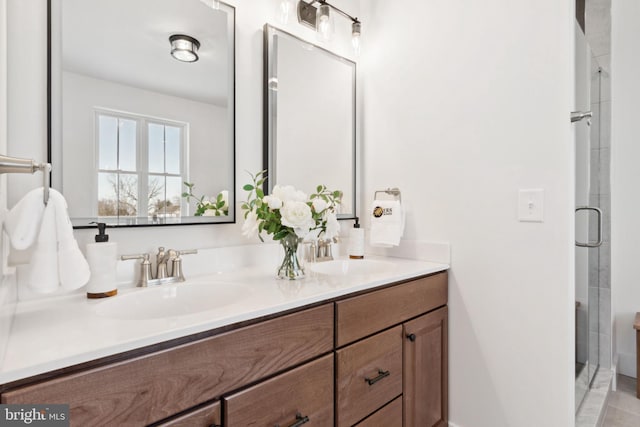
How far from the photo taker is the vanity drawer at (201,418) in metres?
0.74

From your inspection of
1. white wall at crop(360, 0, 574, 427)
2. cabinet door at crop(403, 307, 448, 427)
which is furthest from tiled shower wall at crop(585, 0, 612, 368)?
cabinet door at crop(403, 307, 448, 427)

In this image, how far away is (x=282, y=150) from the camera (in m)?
1.61

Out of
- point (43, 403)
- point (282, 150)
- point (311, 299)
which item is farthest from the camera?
point (282, 150)

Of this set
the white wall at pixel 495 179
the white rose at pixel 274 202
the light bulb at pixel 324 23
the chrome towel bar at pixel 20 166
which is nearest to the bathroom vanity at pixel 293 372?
the white wall at pixel 495 179

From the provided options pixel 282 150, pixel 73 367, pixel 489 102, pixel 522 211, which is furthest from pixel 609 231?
pixel 73 367

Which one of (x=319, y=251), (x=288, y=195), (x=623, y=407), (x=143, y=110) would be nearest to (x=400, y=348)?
(x=319, y=251)

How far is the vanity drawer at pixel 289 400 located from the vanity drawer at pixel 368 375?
59mm

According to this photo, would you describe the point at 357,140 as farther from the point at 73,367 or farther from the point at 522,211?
the point at 73,367

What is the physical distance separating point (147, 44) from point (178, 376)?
3.69 ft

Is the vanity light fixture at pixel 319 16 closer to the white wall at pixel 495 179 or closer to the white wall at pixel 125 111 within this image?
the white wall at pixel 495 179

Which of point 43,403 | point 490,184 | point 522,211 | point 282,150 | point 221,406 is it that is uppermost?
point 282,150

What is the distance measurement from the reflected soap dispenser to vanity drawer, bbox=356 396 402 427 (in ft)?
3.01

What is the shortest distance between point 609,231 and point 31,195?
2.77 m

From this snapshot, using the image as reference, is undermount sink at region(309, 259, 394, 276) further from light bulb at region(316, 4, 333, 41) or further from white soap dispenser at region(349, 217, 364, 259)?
light bulb at region(316, 4, 333, 41)
